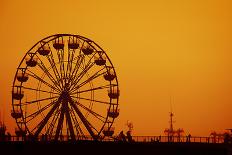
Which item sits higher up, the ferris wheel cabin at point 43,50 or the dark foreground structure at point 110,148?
the ferris wheel cabin at point 43,50

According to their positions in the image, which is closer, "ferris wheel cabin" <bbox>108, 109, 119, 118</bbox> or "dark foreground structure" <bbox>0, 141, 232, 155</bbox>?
"dark foreground structure" <bbox>0, 141, 232, 155</bbox>

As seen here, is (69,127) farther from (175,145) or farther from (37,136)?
(175,145)

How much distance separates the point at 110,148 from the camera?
267 feet

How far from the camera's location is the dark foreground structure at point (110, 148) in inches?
3083

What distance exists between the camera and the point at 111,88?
90562 mm

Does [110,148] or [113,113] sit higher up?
[113,113]

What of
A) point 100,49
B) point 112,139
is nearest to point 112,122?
point 112,139

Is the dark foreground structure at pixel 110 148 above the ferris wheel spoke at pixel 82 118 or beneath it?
beneath

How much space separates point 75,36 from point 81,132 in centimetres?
1145

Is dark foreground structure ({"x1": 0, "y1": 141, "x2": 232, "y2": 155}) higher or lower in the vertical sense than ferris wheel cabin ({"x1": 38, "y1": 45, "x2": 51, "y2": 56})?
lower

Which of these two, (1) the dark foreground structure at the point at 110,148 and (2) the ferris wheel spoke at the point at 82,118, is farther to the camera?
(2) the ferris wheel spoke at the point at 82,118

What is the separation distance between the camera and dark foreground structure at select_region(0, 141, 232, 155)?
78.3 meters

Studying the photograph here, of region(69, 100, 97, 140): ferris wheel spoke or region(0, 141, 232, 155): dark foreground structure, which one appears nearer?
region(0, 141, 232, 155): dark foreground structure

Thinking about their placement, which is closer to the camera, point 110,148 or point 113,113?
point 110,148
